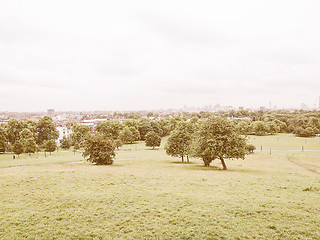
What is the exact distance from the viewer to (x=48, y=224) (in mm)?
10672

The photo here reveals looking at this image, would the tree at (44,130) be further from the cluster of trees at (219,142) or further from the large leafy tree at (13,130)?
the cluster of trees at (219,142)

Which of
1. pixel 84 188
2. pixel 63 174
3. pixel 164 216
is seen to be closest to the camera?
pixel 164 216

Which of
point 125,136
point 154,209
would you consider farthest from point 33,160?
point 125,136

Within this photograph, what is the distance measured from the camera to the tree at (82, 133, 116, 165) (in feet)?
102

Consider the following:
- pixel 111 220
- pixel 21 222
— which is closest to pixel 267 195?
pixel 111 220

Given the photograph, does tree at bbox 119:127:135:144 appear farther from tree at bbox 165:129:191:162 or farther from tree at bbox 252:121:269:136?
tree at bbox 252:121:269:136

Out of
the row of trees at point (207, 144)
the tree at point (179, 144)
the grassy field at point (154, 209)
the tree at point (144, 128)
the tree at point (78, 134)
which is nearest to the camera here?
the grassy field at point (154, 209)

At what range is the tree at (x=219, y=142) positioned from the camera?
2672 cm

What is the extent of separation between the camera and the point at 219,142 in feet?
87.9

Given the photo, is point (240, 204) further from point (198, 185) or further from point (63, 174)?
point (63, 174)

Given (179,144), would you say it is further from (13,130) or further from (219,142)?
(13,130)

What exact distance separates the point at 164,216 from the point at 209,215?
2.48 m

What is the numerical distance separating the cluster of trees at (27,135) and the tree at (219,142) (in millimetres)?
38896

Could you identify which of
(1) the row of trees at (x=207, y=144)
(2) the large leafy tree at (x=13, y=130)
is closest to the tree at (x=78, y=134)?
(2) the large leafy tree at (x=13, y=130)
